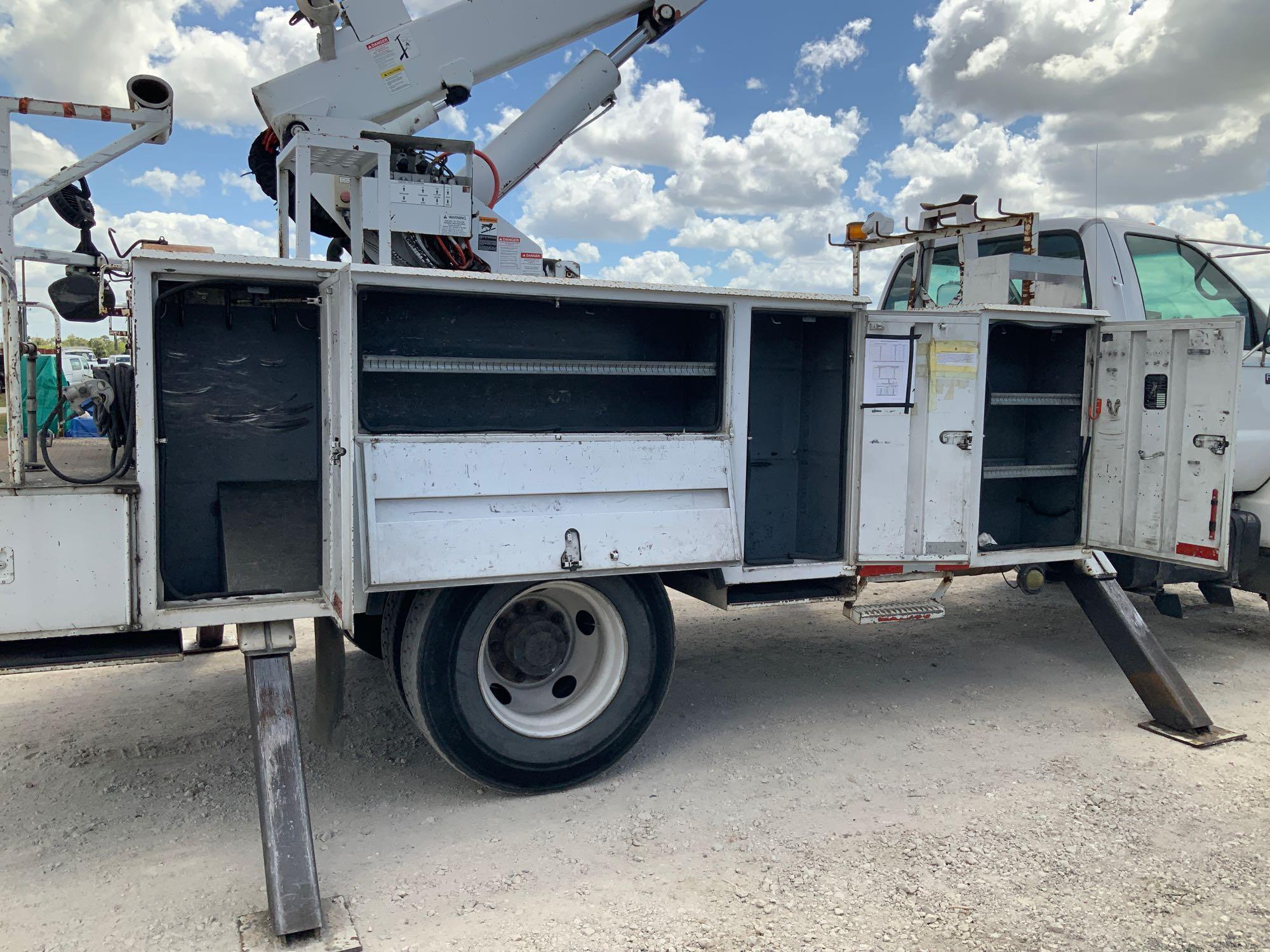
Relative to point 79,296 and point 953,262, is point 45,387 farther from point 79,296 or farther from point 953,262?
point 953,262

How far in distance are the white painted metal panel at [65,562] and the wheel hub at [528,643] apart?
1.48m

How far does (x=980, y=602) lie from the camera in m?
7.93

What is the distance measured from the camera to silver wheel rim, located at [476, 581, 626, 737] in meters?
4.21

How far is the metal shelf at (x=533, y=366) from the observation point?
159 inches

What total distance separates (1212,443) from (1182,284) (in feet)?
6.36

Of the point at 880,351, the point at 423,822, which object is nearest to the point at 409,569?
the point at 423,822

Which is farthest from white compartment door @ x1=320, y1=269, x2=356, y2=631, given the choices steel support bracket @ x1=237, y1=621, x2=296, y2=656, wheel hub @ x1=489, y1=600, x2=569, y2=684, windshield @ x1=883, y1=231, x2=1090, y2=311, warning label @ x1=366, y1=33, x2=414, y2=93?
windshield @ x1=883, y1=231, x2=1090, y2=311

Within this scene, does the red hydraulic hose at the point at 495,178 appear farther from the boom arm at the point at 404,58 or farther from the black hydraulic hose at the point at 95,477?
the black hydraulic hose at the point at 95,477

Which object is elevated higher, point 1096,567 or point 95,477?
point 95,477

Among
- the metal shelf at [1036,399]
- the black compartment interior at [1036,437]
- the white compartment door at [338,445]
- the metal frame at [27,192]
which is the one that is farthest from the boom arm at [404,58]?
the metal shelf at [1036,399]

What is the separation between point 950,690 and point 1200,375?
2123mm

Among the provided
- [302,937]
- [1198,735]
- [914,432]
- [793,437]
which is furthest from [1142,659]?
[302,937]

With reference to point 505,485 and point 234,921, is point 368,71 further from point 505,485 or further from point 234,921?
point 234,921

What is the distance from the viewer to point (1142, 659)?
5.00 metres
